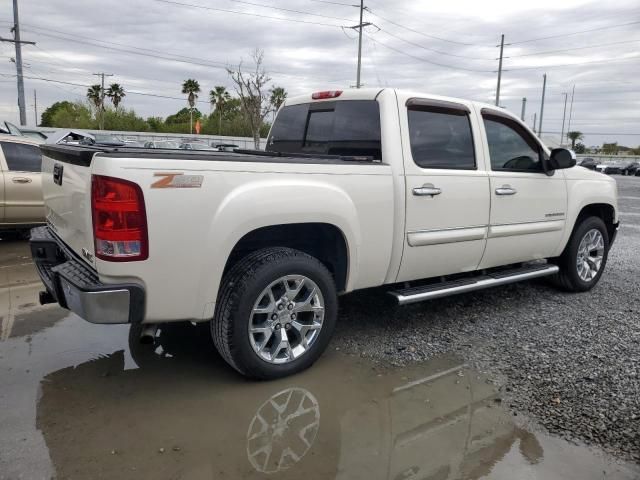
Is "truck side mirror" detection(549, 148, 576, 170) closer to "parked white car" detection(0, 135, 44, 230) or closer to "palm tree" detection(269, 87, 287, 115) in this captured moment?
"parked white car" detection(0, 135, 44, 230)

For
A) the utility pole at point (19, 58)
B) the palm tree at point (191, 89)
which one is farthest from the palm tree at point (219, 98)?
the utility pole at point (19, 58)

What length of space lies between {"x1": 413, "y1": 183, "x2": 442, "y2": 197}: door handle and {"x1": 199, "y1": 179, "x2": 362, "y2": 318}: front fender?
1.99ft

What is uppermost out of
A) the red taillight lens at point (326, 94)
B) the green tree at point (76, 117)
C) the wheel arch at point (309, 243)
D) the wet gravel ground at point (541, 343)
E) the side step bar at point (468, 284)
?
the green tree at point (76, 117)

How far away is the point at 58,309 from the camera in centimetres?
493

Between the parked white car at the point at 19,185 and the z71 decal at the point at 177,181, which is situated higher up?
the z71 decal at the point at 177,181

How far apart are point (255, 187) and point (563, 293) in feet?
13.5

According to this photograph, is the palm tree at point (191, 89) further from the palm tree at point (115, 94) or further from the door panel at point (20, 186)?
the door panel at point (20, 186)

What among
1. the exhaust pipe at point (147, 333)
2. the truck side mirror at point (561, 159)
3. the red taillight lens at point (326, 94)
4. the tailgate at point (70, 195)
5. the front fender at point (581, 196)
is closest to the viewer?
the tailgate at point (70, 195)

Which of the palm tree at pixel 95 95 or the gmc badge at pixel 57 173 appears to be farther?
the palm tree at pixel 95 95

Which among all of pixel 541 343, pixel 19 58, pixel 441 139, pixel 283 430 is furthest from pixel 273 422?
pixel 19 58

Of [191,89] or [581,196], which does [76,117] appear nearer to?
[191,89]

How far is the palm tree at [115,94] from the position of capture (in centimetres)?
6556

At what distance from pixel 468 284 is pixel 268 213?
2086 millimetres

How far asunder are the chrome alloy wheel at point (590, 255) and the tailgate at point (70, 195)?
488cm
